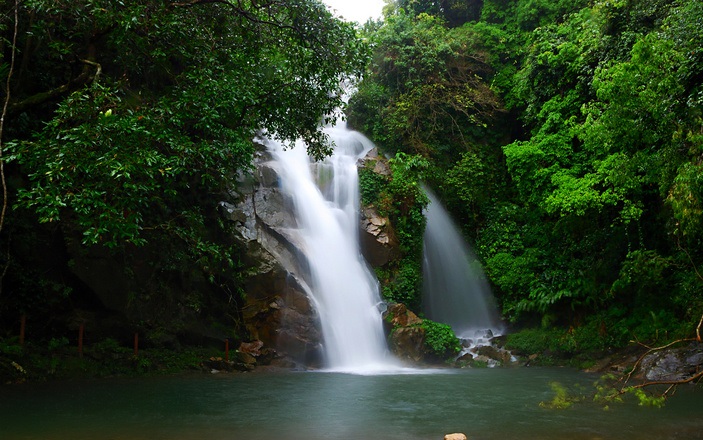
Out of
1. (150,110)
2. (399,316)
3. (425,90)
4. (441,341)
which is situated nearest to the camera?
(150,110)

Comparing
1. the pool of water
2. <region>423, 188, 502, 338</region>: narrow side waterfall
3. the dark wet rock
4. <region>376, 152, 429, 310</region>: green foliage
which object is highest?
<region>376, 152, 429, 310</region>: green foliage

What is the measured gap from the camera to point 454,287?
18859 mm

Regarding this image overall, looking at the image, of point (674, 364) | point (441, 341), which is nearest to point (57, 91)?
point (441, 341)

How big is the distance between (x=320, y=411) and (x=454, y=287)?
1144cm

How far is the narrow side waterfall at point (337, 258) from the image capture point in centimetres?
1451

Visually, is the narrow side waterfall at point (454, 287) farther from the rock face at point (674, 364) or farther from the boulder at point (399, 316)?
the rock face at point (674, 364)

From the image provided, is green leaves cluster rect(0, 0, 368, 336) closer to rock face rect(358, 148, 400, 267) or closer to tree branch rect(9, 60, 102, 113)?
tree branch rect(9, 60, 102, 113)

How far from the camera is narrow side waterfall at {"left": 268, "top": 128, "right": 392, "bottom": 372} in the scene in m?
14.5

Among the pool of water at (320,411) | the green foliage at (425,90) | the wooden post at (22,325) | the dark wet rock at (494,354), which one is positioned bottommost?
the pool of water at (320,411)

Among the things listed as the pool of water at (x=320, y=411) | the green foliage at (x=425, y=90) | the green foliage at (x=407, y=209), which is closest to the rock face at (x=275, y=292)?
the pool of water at (x=320, y=411)

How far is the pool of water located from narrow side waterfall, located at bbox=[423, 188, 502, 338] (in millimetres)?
6712

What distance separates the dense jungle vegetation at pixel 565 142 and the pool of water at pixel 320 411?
3.47 metres

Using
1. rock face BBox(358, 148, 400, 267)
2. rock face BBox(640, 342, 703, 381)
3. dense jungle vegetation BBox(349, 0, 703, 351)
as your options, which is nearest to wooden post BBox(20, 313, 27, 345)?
dense jungle vegetation BBox(349, 0, 703, 351)

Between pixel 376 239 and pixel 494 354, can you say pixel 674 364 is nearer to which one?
pixel 494 354
